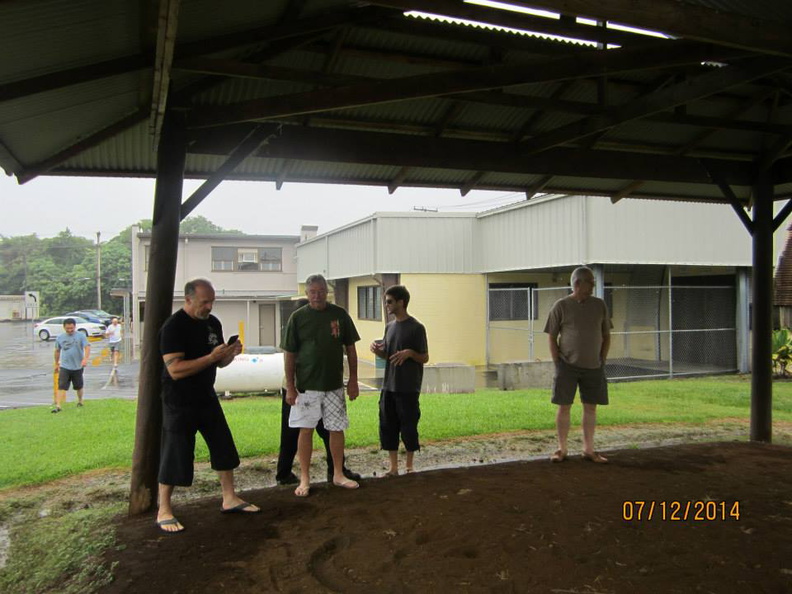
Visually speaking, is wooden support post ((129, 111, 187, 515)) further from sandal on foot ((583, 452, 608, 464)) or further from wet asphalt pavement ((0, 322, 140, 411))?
wet asphalt pavement ((0, 322, 140, 411))

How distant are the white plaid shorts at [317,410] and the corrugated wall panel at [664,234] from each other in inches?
461

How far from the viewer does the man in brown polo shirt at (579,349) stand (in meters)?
6.00

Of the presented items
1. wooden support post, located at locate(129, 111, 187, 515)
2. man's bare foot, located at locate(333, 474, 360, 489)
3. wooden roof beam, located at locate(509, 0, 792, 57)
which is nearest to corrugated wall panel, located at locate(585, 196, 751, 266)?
man's bare foot, located at locate(333, 474, 360, 489)

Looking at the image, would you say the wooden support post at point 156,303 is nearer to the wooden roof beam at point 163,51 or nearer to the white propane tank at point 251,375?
the wooden roof beam at point 163,51

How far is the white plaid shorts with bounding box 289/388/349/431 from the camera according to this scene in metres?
4.98

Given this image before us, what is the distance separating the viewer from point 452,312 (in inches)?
815

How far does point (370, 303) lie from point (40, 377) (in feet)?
37.4

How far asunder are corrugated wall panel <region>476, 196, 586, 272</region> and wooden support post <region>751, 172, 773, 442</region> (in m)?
7.70

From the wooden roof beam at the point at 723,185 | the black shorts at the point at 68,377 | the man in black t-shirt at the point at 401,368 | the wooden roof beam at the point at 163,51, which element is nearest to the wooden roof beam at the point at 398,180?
the man in black t-shirt at the point at 401,368

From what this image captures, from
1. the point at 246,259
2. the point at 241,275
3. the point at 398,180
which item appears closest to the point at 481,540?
the point at 398,180

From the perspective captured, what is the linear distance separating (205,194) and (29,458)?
13.9 ft

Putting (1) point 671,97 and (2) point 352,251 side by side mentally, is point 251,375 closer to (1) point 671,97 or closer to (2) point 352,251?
(2) point 352,251

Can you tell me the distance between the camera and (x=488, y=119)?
20.8 feet

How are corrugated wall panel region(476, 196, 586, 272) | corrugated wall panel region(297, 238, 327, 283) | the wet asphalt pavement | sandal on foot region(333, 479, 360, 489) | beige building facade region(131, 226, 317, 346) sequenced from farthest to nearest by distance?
beige building facade region(131, 226, 317, 346) → corrugated wall panel region(297, 238, 327, 283) → corrugated wall panel region(476, 196, 586, 272) → the wet asphalt pavement → sandal on foot region(333, 479, 360, 489)
